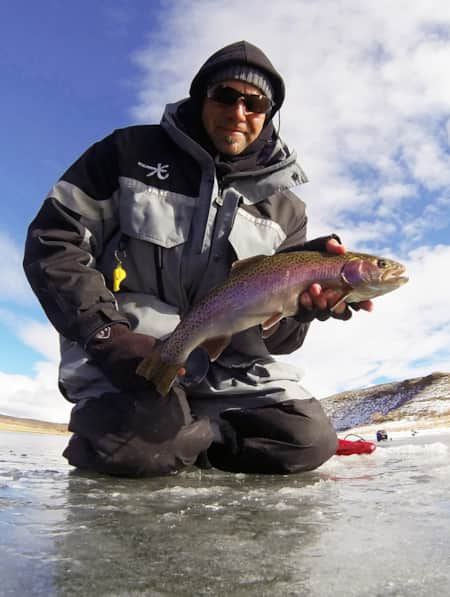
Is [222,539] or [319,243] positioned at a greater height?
[319,243]

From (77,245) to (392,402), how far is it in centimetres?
1977

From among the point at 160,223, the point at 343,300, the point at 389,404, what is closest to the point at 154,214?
the point at 160,223

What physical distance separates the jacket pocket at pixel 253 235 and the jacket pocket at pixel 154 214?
318 millimetres

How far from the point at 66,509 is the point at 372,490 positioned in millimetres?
1428

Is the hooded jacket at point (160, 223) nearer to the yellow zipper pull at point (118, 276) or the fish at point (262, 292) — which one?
the yellow zipper pull at point (118, 276)

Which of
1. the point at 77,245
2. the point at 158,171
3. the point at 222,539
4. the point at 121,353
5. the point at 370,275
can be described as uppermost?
the point at 158,171

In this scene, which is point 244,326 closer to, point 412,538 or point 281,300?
point 281,300

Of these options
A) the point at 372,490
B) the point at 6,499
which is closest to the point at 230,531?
the point at 6,499

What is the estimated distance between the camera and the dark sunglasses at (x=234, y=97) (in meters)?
3.67

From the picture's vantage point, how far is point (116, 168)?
3.56 meters

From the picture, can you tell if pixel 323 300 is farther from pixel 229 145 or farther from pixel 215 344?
pixel 229 145

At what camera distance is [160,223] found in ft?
11.3

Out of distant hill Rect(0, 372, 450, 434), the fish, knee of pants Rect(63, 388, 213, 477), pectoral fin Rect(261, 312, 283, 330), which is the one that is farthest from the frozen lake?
distant hill Rect(0, 372, 450, 434)

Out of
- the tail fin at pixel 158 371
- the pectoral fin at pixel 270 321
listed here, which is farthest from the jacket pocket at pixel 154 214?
the tail fin at pixel 158 371
